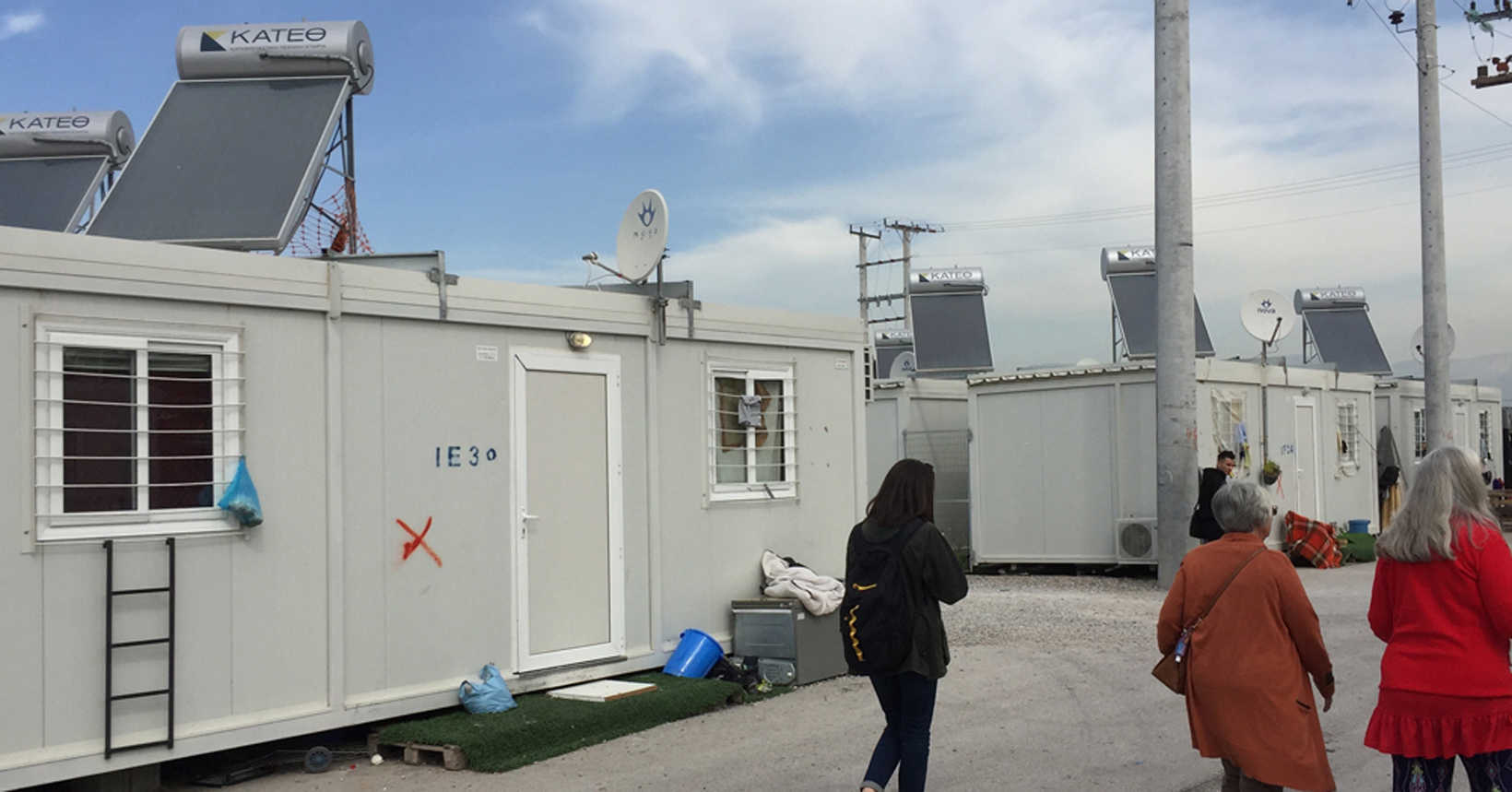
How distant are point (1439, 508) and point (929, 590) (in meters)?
1.93

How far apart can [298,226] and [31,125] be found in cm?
522

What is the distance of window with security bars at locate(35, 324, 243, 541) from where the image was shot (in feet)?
20.0

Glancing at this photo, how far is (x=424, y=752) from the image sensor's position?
277 inches

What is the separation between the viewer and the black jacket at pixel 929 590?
16.6 ft

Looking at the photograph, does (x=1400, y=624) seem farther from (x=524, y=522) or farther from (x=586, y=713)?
(x=524, y=522)

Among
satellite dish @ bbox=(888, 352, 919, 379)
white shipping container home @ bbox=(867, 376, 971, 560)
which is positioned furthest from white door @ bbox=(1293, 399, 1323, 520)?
satellite dish @ bbox=(888, 352, 919, 379)

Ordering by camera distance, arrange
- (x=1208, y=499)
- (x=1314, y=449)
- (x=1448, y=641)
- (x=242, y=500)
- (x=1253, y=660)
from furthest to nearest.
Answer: (x=1314, y=449) < (x=1208, y=499) < (x=242, y=500) < (x=1253, y=660) < (x=1448, y=641)

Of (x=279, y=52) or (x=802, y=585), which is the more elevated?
(x=279, y=52)

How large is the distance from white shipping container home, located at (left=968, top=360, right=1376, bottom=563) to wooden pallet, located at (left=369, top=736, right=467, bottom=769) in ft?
33.1

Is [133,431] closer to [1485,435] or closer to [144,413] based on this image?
[144,413]

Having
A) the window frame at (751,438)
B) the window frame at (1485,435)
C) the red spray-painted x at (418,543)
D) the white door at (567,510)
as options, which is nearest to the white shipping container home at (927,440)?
the window frame at (751,438)

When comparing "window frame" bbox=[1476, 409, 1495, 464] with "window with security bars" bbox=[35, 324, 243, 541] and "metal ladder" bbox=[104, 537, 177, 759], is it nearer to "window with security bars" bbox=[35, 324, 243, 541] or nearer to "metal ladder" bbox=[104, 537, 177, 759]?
"window with security bars" bbox=[35, 324, 243, 541]

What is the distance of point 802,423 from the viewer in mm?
10094

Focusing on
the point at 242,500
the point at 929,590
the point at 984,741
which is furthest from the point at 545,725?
the point at 929,590
